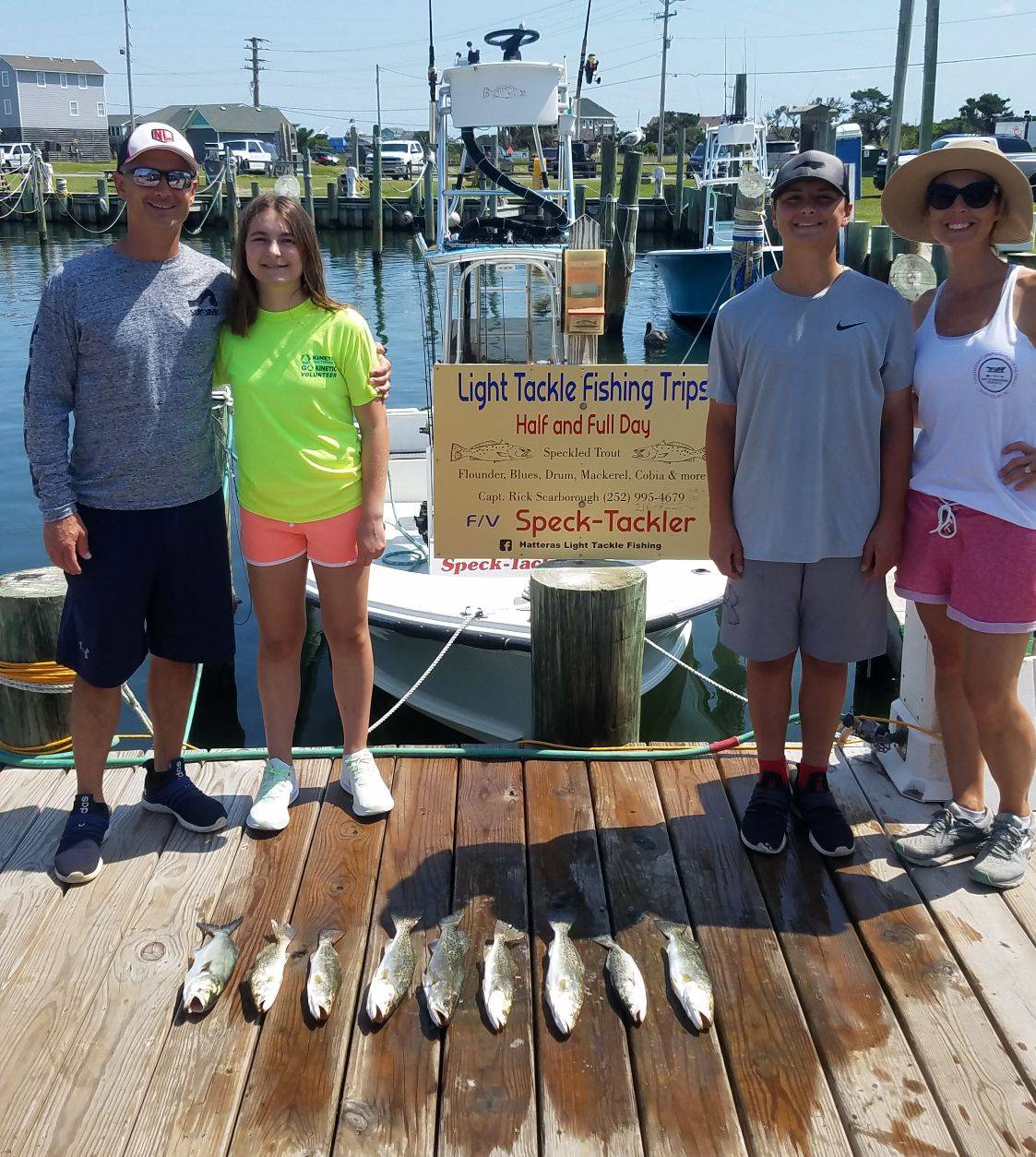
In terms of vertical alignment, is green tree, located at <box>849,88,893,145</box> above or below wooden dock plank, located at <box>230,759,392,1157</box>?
above

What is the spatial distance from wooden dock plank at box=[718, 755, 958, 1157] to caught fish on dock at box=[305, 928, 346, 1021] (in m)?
A: 1.11

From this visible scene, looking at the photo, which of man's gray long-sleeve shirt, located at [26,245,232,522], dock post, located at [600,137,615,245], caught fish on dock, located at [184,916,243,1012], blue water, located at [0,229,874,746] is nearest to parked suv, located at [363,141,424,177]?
blue water, located at [0,229,874,746]

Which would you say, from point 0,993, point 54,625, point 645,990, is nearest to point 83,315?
point 54,625

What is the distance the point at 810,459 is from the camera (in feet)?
9.25

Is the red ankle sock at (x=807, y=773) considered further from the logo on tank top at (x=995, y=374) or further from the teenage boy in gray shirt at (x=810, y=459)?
the logo on tank top at (x=995, y=374)

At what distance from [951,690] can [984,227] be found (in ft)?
4.11

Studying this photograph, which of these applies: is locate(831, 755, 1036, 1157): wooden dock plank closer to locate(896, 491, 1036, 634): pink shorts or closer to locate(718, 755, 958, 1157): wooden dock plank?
locate(718, 755, 958, 1157): wooden dock plank

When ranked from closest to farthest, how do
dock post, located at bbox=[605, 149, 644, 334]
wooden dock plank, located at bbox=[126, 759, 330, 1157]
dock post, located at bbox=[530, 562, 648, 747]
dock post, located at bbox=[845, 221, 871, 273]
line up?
wooden dock plank, located at bbox=[126, 759, 330, 1157], dock post, located at bbox=[530, 562, 648, 747], dock post, located at bbox=[845, 221, 871, 273], dock post, located at bbox=[605, 149, 644, 334]

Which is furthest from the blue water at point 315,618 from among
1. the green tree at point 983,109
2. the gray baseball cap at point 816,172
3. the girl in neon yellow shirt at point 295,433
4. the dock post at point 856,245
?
the green tree at point 983,109

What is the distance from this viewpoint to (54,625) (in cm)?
380

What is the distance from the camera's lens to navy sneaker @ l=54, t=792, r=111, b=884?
3014 millimetres

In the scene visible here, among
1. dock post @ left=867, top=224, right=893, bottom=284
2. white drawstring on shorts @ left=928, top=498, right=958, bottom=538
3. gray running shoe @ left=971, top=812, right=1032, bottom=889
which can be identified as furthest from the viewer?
dock post @ left=867, top=224, right=893, bottom=284

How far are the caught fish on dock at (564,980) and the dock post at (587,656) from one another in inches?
52.8

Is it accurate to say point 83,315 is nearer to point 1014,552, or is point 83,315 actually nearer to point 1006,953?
point 1014,552
